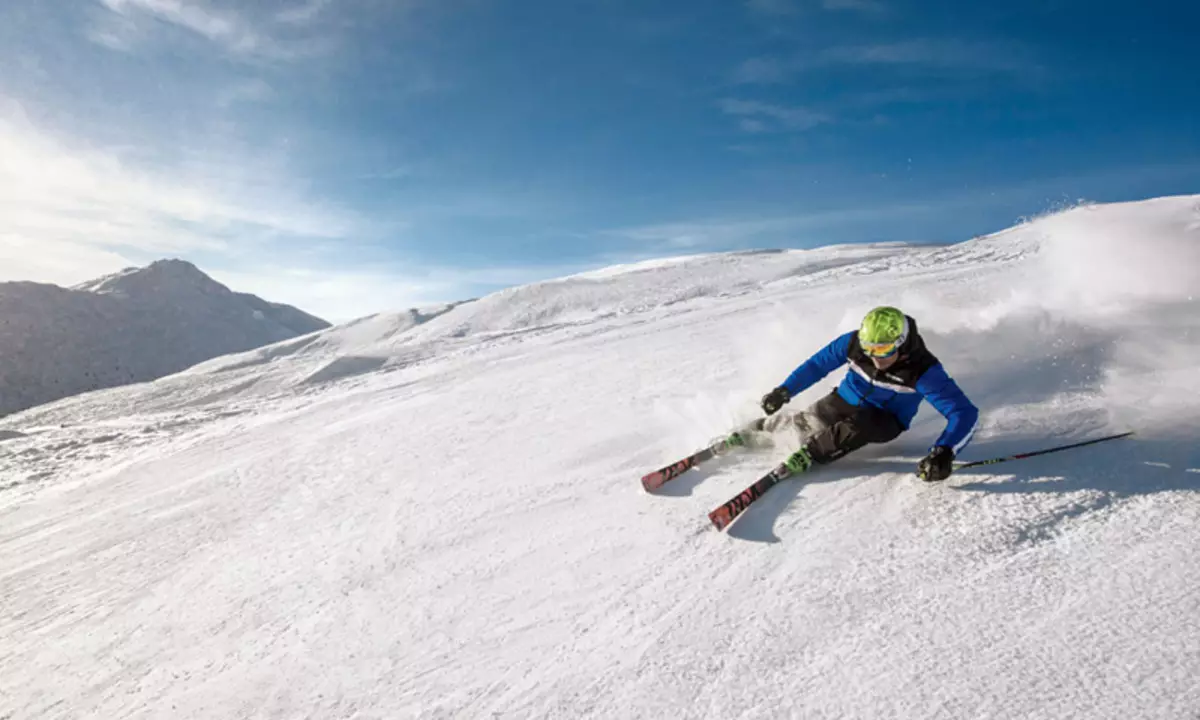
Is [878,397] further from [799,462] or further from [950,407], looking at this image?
[799,462]

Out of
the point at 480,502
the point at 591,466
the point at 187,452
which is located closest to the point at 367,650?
the point at 480,502

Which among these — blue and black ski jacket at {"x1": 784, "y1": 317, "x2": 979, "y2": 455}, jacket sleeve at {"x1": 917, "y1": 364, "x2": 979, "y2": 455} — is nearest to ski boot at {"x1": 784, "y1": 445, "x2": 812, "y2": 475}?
blue and black ski jacket at {"x1": 784, "y1": 317, "x2": 979, "y2": 455}

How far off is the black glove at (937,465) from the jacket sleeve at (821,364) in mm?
1136

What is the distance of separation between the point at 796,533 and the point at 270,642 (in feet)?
11.2

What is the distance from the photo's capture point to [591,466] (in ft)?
18.5

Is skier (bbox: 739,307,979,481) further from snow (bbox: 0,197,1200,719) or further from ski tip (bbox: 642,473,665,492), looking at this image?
ski tip (bbox: 642,473,665,492)

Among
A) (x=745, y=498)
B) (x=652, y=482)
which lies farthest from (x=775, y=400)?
(x=652, y=482)

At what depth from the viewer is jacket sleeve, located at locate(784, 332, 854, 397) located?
4824mm

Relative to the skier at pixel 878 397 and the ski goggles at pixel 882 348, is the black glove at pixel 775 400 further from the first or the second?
the ski goggles at pixel 882 348

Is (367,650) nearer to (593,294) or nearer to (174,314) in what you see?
(593,294)

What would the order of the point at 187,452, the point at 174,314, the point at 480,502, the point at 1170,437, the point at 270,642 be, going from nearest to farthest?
the point at 270,642, the point at 1170,437, the point at 480,502, the point at 187,452, the point at 174,314

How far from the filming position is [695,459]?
4.87 m

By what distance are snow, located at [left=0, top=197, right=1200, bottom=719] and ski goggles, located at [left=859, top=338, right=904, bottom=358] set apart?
882 mm

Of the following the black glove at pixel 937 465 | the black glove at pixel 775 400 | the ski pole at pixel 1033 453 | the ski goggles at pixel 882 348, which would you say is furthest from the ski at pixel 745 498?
the ski pole at pixel 1033 453
